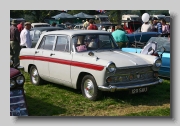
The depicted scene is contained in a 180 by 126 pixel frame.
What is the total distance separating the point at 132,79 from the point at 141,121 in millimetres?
1287

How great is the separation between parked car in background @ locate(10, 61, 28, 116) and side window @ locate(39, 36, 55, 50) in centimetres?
226

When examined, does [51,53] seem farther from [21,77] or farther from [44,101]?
[21,77]

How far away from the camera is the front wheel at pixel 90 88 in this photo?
632 cm

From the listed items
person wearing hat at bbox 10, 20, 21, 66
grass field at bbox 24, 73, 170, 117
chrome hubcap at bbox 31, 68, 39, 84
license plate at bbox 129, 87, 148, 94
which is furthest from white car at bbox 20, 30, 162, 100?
person wearing hat at bbox 10, 20, 21, 66

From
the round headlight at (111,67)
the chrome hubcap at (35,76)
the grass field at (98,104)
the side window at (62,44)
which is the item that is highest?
the side window at (62,44)

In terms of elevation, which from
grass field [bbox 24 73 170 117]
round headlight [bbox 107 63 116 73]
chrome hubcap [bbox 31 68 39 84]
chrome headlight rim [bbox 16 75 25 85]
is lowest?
grass field [bbox 24 73 170 117]

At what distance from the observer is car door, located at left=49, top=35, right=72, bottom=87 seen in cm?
691

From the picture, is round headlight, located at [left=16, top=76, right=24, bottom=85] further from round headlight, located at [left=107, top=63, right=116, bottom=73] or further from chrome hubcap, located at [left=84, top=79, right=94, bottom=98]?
round headlight, located at [left=107, top=63, right=116, bottom=73]

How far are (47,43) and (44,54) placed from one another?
35 centimetres

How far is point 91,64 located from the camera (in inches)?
247

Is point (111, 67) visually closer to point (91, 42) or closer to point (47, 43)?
point (91, 42)

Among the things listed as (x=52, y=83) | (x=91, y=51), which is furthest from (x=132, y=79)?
(x=52, y=83)

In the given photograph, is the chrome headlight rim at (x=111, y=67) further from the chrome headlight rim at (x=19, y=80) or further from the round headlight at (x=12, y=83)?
the round headlight at (x=12, y=83)

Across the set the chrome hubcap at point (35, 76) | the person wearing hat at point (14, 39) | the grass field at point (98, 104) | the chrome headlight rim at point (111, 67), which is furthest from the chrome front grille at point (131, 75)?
the person wearing hat at point (14, 39)
